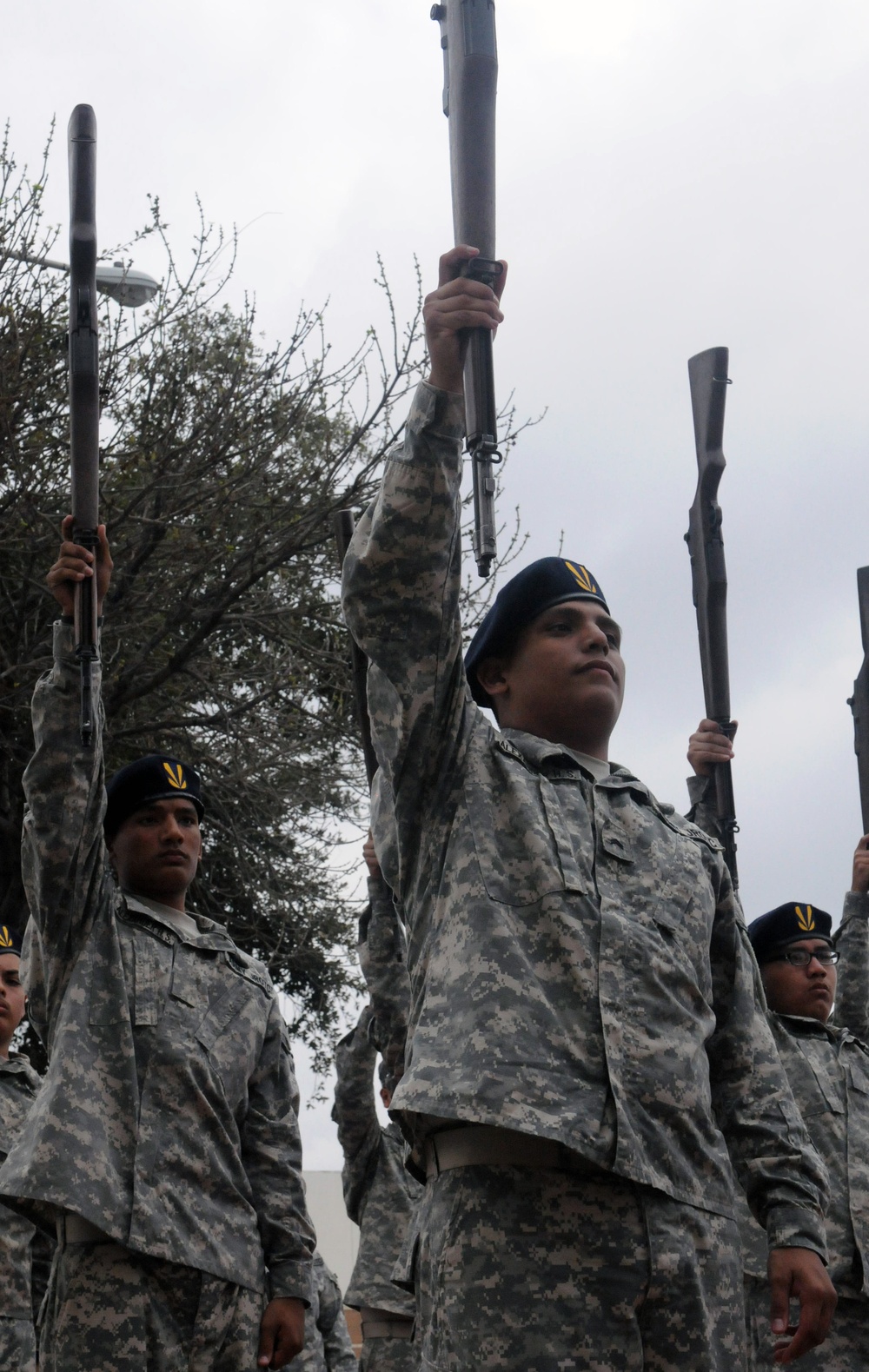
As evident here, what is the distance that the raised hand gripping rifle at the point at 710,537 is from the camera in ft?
19.2

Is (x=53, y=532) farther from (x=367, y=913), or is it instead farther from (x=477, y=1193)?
(x=477, y=1193)

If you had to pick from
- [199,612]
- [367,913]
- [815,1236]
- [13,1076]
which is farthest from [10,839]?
[815,1236]

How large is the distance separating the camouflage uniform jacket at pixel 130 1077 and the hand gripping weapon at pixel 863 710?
4549 millimetres

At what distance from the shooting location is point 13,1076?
7070mm

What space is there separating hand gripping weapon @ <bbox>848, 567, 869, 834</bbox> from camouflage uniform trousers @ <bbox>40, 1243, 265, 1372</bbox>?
16.4 feet

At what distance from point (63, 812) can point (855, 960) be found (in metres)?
4.23

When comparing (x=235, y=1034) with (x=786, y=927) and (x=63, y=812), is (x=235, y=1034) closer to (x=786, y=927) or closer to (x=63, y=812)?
(x=63, y=812)

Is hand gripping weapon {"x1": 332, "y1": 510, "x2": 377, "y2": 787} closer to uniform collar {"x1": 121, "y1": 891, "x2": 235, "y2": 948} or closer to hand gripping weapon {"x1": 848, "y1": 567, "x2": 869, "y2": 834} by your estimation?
uniform collar {"x1": 121, "y1": 891, "x2": 235, "y2": 948}

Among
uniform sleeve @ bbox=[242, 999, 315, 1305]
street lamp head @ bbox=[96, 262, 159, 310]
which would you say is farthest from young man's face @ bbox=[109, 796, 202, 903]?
street lamp head @ bbox=[96, 262, 159, 310]

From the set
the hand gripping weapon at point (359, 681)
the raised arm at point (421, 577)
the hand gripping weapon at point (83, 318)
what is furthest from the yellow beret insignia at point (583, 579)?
the hand gripping weapon at point (359, 681)

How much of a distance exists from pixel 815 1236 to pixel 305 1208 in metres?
1.82

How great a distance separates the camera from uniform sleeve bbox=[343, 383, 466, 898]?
308cm

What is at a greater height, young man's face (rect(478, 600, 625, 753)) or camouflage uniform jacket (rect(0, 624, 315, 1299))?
young man's face (rect(478, 600, 625, 753))

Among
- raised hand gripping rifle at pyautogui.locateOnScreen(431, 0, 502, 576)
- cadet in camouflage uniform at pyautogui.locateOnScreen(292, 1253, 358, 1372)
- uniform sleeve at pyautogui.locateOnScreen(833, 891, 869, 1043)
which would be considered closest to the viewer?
raised hand gripping rifle at pyautogui.locateOnScreen(431, 0, 502, 576)
